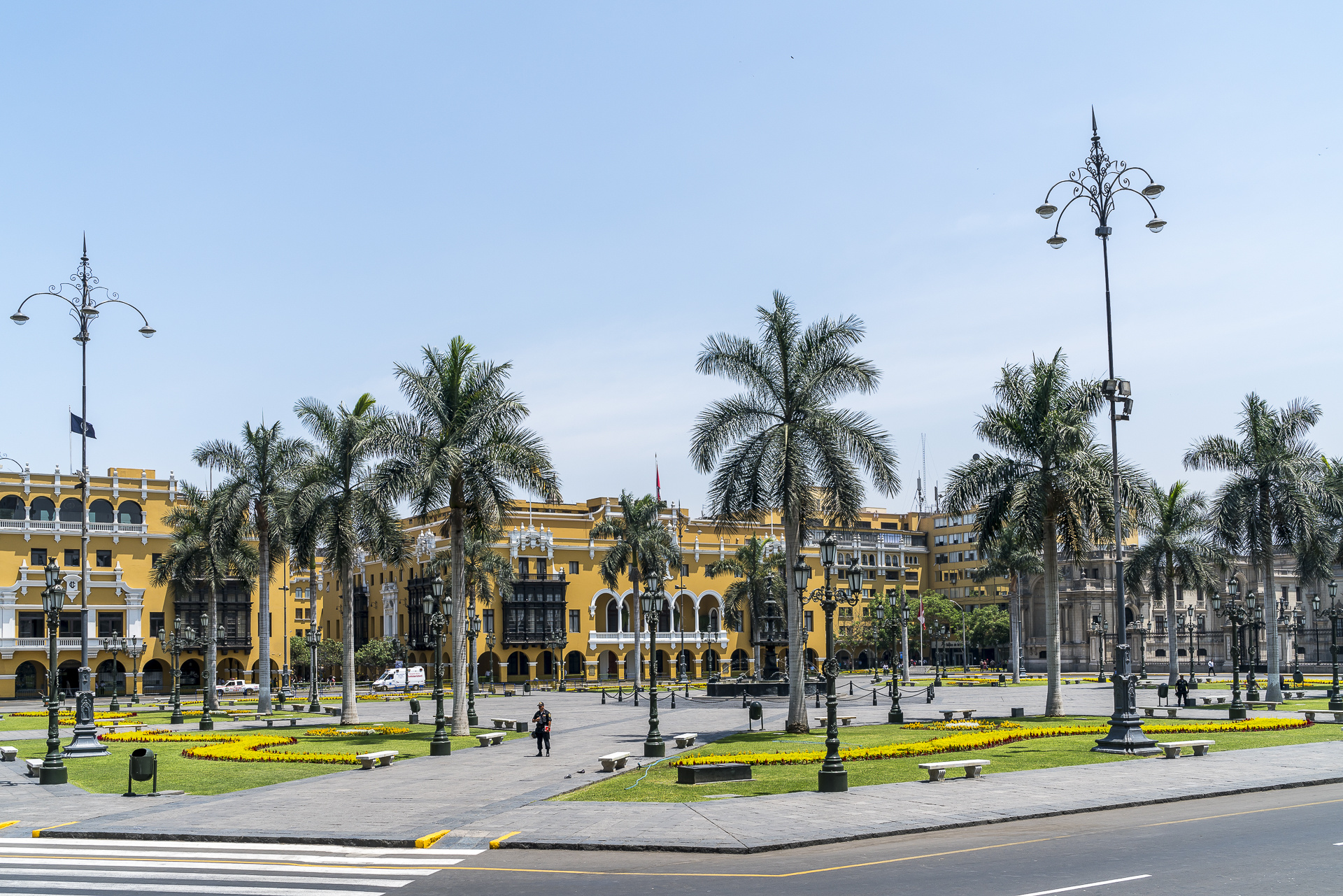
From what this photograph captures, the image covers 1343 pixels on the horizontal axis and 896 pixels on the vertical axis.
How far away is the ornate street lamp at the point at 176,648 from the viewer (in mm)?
51969

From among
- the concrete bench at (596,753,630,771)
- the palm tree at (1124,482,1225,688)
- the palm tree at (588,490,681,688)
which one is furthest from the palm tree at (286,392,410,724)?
the palm tree at (1124,482,1225,688)

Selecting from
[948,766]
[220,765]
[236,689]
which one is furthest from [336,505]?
[236,689]

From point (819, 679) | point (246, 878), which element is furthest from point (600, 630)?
point (246, 878)

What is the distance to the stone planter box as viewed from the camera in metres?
23.3

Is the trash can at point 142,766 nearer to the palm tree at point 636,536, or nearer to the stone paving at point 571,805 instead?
the stone paving at point 571,805

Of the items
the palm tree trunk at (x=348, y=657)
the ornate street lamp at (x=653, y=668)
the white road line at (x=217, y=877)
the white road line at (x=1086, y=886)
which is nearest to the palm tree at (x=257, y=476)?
the palm tree trunk at (x=348, y=657)

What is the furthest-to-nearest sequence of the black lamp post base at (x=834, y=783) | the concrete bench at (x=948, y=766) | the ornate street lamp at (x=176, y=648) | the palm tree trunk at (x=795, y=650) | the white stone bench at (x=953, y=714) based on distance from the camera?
the ornate street lamp at (x=176, y=648) → the white stone bench at (x=953, y=714) → the palm tree trunk at (x=795, y=650) → the concrete bench at (x=948, y=766) → the black lamp post base at (x=834, y=783)

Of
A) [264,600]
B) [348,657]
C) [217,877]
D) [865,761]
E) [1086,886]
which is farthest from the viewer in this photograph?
[264,600]

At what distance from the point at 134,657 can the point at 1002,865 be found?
7493 centimetres

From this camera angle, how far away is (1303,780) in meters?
23.3

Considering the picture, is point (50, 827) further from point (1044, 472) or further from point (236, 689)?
point (236, 689)

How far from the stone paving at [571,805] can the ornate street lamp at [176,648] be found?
23086 millimetres

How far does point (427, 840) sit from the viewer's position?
17.4 meters

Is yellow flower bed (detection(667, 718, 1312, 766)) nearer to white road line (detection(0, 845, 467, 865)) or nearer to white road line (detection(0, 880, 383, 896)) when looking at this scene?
white road line (detection(0, 845, 467, 865))
